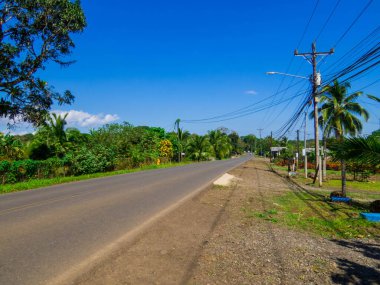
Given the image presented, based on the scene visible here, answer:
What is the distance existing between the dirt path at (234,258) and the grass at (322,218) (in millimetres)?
745

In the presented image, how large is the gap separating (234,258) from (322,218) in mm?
5322

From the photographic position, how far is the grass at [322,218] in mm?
8156

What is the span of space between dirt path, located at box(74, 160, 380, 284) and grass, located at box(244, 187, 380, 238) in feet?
2.44

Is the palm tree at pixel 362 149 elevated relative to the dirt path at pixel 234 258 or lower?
elevated

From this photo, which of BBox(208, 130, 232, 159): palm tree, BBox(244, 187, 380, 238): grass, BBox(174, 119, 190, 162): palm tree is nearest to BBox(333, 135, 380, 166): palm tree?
BBox(244, 187, 380, 238): grass

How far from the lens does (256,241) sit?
6.86 m

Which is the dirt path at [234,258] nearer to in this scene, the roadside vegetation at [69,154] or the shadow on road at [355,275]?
the shadow on road at [355,275]

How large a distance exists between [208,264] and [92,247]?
2.39 m

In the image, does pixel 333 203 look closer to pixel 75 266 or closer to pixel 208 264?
pixel 208 264

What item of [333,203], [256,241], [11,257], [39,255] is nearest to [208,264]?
[256,241]

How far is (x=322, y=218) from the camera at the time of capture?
987 centimetres

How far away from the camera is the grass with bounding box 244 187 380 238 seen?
8156 millimetres

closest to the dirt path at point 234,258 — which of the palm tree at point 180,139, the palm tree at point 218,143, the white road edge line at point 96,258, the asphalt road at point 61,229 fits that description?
the white road edge line at point 96,258

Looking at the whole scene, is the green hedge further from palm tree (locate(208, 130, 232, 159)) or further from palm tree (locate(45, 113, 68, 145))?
palm tree (locate(208, 130, 232, 159))
